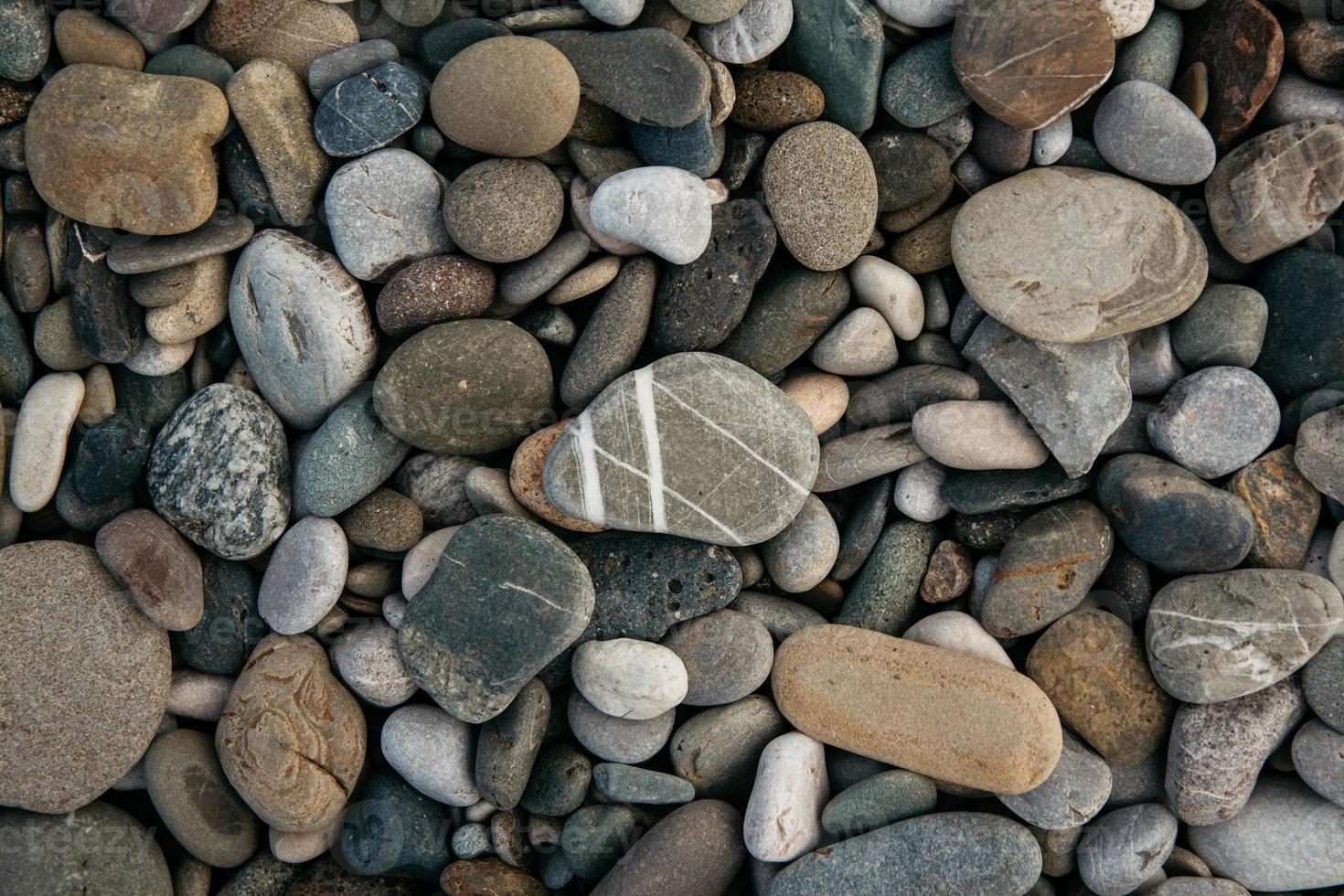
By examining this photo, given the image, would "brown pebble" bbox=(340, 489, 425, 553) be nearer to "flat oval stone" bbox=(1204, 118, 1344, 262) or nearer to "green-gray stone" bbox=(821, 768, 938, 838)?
"green-gray stone" bbox=(821, 768, 938, 838)

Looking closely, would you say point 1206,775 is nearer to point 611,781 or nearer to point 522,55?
point 611,781

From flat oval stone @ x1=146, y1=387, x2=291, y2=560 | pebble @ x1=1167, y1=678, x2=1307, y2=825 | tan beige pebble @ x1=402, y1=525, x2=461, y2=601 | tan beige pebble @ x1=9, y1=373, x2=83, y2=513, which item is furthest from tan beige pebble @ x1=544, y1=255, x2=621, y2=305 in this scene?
pebble @ x1=1167, y1=678, x2=1307, y2=825

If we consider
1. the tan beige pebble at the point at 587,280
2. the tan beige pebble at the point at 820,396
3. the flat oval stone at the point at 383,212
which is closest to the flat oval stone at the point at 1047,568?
the tan beige pebble at the point at 820,396

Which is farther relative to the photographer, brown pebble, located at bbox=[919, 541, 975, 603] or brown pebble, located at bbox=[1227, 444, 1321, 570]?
brown pebble, located at bbox=[919, 541, 975, 603]

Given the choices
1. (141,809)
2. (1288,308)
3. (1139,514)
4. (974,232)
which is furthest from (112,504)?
(1288,308)

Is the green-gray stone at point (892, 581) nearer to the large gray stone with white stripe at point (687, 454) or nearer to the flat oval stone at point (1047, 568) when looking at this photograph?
the flat oval stone at point (1047, 568)

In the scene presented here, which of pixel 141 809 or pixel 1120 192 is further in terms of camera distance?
pixel 141 809
